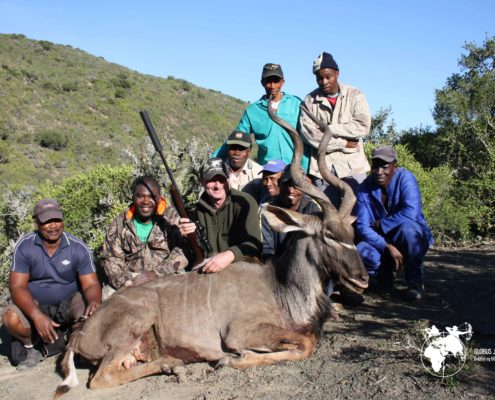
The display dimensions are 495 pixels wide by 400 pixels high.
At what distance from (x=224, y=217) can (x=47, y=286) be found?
232 centimetres

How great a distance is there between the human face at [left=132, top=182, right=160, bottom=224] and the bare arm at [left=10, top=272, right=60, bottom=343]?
1586 millimetres

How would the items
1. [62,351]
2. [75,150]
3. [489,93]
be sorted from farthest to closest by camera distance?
[75,150], [489,93], [62,351]

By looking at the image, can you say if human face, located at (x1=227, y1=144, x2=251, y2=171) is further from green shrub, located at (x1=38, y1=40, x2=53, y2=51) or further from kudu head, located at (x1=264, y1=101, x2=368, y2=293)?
green shrub, located at (x1=38, y1=40, x2=53, y2=51)

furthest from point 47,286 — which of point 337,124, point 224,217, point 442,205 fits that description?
point 442,205

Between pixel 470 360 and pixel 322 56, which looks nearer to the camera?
pixel 470 360

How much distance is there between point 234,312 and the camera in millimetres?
5516

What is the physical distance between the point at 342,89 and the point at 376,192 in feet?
5.27

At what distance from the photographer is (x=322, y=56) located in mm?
A: 7434

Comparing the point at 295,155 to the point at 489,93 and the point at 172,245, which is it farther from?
the point at 489,93

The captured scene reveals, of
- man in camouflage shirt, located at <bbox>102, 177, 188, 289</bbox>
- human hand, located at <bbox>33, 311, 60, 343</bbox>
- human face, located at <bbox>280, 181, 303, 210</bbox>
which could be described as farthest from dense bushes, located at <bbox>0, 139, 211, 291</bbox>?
human hand, located at <bbox>33, 311, 60, 343</bbox>

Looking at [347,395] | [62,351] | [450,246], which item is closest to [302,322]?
[347,395]

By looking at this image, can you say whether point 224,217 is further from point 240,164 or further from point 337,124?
point 337,124

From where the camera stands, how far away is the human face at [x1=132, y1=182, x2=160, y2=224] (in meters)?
6.82

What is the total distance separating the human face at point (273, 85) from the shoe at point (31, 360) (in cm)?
486
